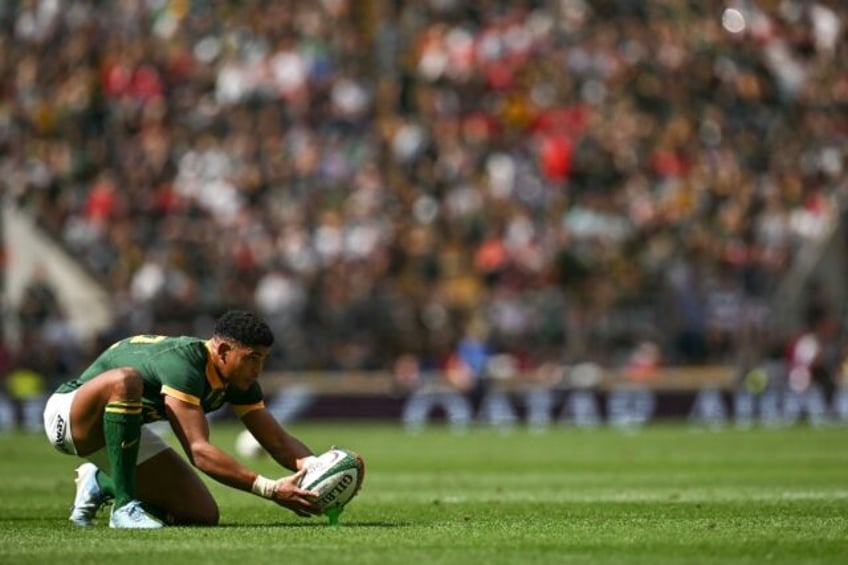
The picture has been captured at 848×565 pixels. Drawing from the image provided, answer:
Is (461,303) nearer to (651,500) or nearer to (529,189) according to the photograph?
(529,189)

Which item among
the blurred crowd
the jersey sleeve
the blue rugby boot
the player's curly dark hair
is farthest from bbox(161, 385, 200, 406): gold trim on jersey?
the blurred crowd

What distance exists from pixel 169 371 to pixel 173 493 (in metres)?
1.28

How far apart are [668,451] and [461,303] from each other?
30.3ft

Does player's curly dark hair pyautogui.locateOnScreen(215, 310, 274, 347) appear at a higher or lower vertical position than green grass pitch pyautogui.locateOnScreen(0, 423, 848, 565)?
higher

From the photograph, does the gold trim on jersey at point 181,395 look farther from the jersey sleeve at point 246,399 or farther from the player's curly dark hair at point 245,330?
the jersey sleeve at point 246,399

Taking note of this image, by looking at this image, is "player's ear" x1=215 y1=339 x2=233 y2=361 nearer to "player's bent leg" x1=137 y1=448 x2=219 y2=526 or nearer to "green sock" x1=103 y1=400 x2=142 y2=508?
"green sock" x1=103 y1=400 x2=142 y2=508

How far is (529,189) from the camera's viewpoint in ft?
118

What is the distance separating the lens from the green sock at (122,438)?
1277cm

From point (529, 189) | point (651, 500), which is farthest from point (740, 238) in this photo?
point (651, 500)

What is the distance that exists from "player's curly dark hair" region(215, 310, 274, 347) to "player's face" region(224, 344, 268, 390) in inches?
2.1

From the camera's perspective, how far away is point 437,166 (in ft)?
118

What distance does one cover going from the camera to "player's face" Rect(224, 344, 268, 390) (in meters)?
12.8

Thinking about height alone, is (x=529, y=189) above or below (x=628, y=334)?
above

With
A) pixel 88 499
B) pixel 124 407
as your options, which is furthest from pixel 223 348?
pixel 88 499
